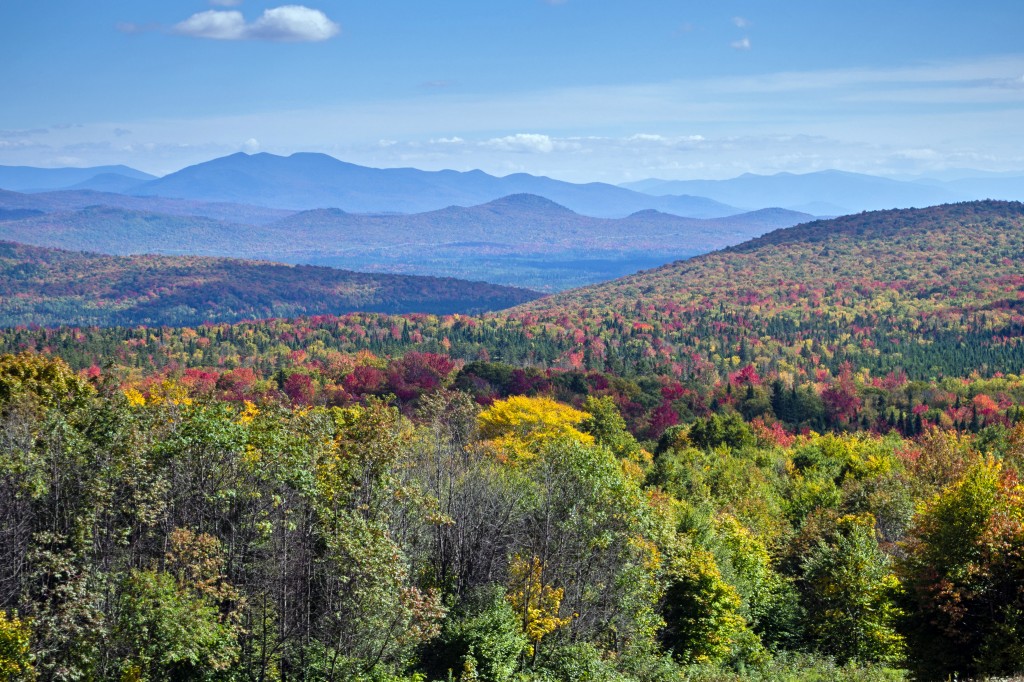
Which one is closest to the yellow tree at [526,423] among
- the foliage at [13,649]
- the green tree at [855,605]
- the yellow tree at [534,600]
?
the green tree at [855,605]

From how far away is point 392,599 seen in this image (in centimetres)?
2722

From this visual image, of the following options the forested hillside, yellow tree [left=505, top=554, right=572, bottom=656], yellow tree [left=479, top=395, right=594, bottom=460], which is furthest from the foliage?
yellow tree [left=479, top=395, right=594, bottom=460]

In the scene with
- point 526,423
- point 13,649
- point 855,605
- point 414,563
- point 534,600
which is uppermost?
point 13,649

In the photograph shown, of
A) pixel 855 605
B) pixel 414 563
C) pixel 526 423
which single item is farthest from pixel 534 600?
pixel 526 423

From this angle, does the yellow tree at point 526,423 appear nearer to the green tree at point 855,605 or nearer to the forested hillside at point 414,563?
the forested hillside at point 414,563

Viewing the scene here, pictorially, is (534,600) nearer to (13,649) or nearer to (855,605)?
(855,605)

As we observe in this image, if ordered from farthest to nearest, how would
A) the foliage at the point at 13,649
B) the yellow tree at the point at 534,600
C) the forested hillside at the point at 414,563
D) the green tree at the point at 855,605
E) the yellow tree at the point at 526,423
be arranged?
the yellow tree at the point at 526,423
the green tree at the point at 855,605
the yellow tree at the point at 534,600
the forested hillside at the point at 414,563
the foliage at the point at 13,649

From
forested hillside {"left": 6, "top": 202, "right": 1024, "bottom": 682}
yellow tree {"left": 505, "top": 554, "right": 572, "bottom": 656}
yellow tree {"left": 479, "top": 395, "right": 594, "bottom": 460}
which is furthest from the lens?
yellow tree {"left": 479, "top": 395, "right": 594, "bottom": 460}

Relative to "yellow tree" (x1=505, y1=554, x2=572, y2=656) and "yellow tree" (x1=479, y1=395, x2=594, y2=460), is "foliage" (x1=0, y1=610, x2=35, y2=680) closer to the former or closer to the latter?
"yellow tree" (x1=505, y1=554, x2=572, y2=656)

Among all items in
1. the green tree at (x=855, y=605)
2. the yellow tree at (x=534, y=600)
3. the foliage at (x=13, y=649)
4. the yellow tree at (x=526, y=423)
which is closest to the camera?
the foliage at (x=13, y=649)

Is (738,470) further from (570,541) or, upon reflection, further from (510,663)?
(510,663)

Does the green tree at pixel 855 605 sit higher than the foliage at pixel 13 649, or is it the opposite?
the foliage at pixel 13 649

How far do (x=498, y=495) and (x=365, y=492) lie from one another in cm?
909

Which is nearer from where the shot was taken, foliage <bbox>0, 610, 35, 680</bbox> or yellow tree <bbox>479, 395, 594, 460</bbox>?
foliage <bbox>0, 610, 35, 680</bbox>
